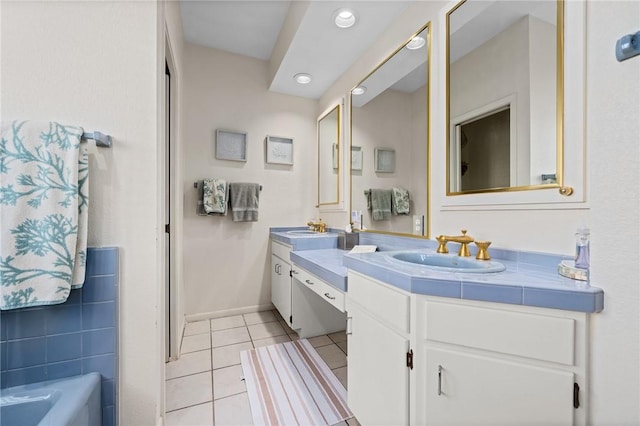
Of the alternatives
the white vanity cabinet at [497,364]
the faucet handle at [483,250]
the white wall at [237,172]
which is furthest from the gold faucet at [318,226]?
the white vanity cabinet at [497,364]

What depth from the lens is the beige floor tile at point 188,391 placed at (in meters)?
1.43

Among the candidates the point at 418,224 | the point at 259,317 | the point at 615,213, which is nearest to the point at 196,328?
the point at 259,317

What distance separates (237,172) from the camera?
8.55 feet

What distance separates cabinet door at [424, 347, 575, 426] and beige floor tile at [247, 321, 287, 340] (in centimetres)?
160

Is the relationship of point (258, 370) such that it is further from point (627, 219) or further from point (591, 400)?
point (627, 219)

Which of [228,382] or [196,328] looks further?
[196,328]

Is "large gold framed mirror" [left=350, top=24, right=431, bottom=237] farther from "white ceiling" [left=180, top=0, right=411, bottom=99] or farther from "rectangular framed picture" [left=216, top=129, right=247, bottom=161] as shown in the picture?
"rectangular framed picture" [left=216, top=129, right=247, bottom=161]

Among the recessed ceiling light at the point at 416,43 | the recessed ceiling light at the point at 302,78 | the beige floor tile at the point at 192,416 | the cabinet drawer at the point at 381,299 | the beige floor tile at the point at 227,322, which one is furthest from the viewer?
the recessed ceiling light at the point at 302,78

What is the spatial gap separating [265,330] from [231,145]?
1.81 meters

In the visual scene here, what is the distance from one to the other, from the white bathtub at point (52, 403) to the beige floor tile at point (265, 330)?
1297 millimetres

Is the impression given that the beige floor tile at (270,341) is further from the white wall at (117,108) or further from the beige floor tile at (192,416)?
the white wall at (117,108)

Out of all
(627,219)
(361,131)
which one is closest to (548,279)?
(627,219)

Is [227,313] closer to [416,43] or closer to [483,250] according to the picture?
[483,250]

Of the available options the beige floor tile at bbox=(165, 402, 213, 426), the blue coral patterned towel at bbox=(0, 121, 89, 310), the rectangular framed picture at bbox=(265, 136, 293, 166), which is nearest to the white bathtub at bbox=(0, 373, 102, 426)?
the blue coral patterned towel at bbox=(0, 121, 89, 310)
